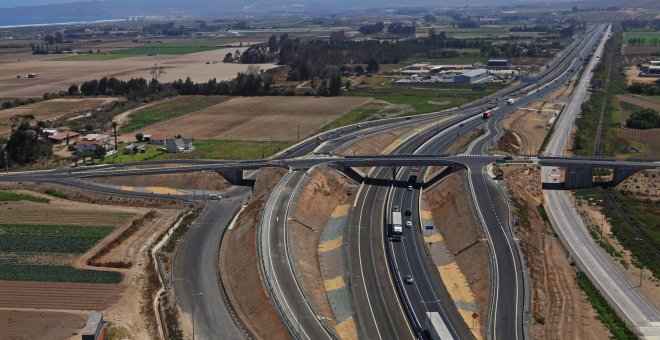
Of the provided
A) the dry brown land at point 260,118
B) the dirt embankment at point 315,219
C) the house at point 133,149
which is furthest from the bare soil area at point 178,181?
the dry brown land at point 260,118

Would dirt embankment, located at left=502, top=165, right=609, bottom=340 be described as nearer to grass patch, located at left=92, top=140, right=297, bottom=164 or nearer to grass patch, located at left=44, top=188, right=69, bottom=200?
grass patch, located at left=92, top=140, right=297, bottom=164

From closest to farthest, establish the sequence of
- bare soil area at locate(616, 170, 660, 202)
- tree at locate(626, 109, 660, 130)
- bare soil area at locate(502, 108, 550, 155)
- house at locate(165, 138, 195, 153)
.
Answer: bare soil area at locate(616, 170, 660, 202)
house at locate(165, 138, 195, 153)
bare soil area at locate(502, 108, 550, 155)
tree at locate(626, 109, 660, 130)

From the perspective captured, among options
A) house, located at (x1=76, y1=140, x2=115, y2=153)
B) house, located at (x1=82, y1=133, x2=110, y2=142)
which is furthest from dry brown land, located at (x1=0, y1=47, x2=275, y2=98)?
house, located at (x1=76, y1=140, x2=115, y2=153)

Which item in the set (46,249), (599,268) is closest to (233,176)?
(46,249)

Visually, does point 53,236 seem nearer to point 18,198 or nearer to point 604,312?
point 18,198

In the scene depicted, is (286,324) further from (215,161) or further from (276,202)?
(215,161)

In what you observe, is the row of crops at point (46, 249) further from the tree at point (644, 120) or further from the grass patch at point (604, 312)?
the tree at point (644, 120)
